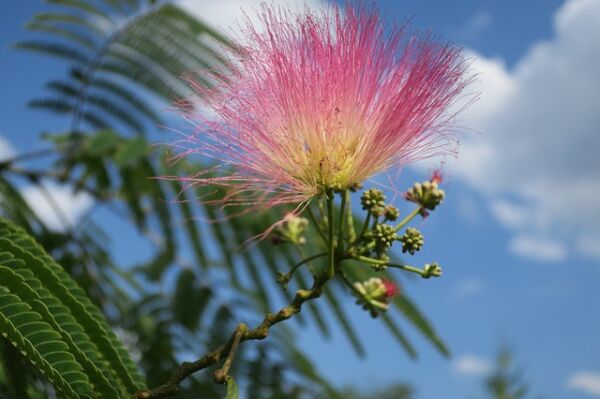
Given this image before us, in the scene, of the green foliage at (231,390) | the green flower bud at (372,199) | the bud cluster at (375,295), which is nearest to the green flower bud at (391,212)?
the green flower bud at (372,199)

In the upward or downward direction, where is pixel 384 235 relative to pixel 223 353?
upward

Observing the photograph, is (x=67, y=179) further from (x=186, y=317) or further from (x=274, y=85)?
(x=274, y=85)

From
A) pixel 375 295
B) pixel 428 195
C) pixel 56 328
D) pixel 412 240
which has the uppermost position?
pixel 428 195

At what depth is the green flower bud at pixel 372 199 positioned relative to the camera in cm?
140

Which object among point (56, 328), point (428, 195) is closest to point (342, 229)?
point (428, 195)

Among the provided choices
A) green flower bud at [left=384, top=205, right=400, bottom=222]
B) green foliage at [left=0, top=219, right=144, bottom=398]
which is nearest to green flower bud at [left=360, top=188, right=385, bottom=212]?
green flower bud at [left=384, top=205, right=400, bottom=222]

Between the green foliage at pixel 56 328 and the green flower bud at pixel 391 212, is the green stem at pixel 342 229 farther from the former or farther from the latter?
the green foliage at pixel 56 328

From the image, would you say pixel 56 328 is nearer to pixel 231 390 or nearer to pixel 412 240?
pixel 231 390

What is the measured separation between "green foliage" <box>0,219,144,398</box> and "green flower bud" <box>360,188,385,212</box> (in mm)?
538

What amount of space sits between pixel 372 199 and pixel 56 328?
2.01ft

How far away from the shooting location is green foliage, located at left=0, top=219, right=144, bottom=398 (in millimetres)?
1170

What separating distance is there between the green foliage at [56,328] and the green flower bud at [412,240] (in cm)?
56

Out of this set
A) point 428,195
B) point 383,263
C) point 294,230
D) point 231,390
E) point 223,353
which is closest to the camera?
point 231,390

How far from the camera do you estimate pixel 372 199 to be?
4.59ft
